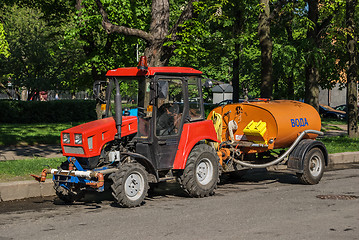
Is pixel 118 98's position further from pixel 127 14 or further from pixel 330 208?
pixel 127 14

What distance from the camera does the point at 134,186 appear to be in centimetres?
918

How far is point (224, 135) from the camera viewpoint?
1227 centimetres

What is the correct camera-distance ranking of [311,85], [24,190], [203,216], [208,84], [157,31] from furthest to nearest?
[311,85], [157,31], [24,190], [208,84], [203,216]

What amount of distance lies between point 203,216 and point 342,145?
12.0 m

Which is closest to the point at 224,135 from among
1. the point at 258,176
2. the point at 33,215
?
the point at 258,176

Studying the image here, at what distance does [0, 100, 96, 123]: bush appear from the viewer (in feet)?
102

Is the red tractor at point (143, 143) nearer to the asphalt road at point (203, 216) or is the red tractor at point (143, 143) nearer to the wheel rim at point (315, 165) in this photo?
the asphalt road at point (203, 216)

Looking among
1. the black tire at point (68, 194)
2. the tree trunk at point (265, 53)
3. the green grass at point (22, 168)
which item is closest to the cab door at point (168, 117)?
the black tire at point (68, 194)

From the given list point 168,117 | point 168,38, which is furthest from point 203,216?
point 168,38

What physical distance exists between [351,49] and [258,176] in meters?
10.3

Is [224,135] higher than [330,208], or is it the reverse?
[224,135]

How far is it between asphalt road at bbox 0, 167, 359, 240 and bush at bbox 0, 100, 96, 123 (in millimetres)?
21757

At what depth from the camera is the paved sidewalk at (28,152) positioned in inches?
618

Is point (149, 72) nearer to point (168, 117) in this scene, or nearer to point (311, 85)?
point (168, 117)
